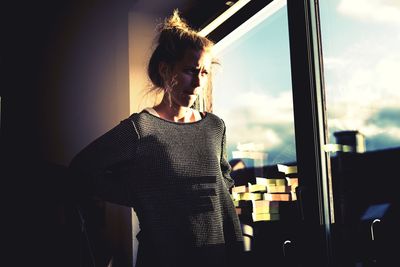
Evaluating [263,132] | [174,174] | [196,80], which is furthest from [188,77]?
[263,132]

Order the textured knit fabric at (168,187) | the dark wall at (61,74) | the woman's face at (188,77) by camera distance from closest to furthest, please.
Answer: the textured knit fabric at (168,187) → the woman's face at (188,77) → the dark wall at (61,74)

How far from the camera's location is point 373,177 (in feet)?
4.67

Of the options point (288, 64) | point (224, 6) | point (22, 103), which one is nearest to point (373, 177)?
point (288, 64)

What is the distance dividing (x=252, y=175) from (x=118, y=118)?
3.10 ft

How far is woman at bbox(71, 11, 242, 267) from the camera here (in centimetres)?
128

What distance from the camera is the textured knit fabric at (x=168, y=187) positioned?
1.28 metres

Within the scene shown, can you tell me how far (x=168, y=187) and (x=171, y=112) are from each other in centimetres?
25

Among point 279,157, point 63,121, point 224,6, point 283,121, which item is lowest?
point 279,157

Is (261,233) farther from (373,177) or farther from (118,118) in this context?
(118,118)

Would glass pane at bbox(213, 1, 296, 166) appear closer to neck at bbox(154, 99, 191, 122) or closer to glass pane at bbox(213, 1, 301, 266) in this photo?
glass pane at bbox(213, 1, 301, 266)

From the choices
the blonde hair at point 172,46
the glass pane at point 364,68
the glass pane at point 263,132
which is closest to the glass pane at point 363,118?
the glass pane at point 364,68

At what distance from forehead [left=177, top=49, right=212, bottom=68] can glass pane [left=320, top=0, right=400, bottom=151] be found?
17.5 inches

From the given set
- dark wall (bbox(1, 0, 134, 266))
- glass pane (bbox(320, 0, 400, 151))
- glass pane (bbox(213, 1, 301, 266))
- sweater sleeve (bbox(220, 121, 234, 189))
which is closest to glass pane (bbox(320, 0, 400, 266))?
glass pane (bbox(320, 0, 400, 151))

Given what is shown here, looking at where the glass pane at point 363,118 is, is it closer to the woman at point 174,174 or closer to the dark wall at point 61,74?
the woman at point 174,174
